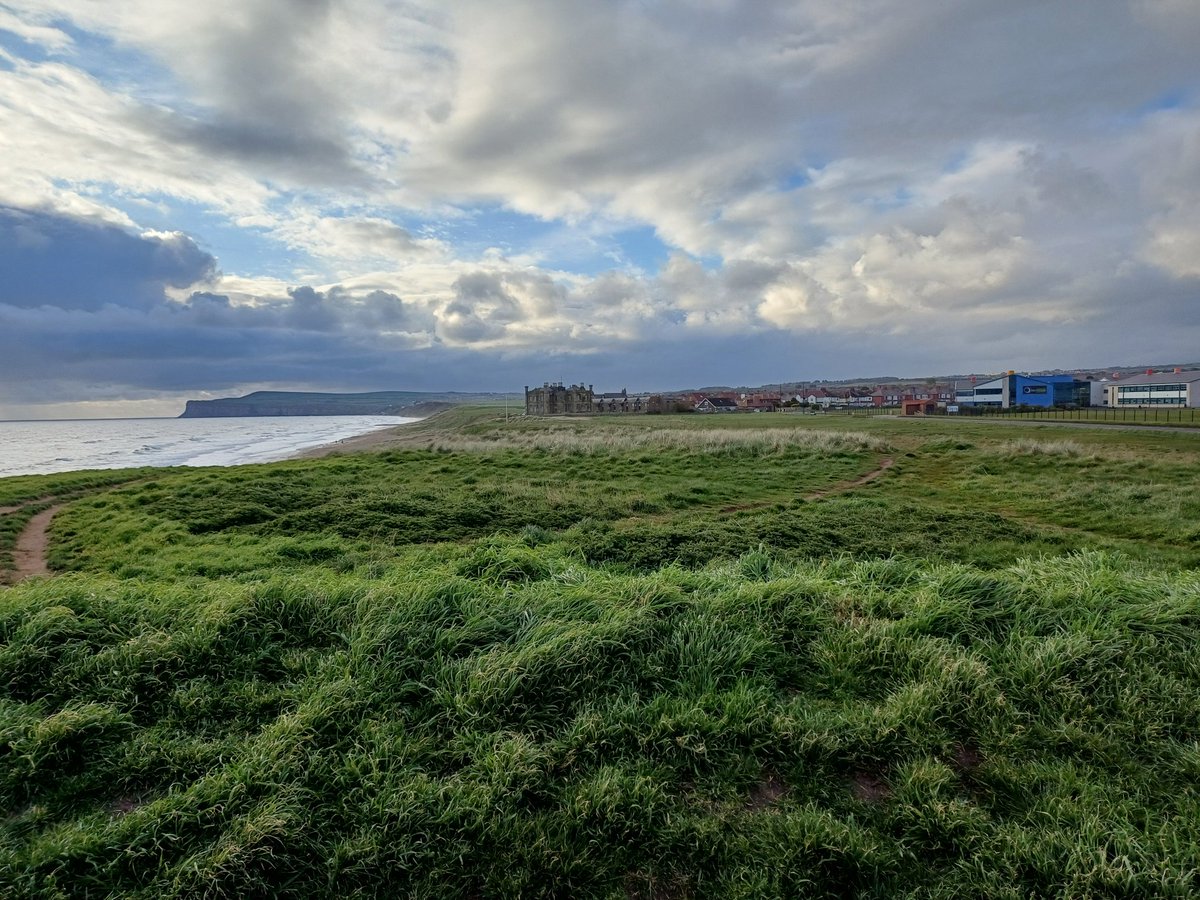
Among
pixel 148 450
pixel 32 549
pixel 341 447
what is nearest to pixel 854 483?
pixel 32 549

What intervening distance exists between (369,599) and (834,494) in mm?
15819

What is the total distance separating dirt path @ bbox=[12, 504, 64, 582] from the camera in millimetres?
10274

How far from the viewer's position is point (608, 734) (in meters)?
3.52

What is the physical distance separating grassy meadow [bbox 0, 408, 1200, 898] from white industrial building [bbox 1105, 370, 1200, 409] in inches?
3694

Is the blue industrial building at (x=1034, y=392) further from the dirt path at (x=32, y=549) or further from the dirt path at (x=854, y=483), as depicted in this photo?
the dirt path at (x=32, y=549)

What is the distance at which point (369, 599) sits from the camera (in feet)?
15.7

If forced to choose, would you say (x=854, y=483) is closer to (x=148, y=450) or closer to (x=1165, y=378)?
(x=148, y=450)

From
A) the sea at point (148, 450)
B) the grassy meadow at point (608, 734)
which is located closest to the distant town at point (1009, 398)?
the sea at point (148, 450)

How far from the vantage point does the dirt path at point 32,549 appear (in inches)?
404

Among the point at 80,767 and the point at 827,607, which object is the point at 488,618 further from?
the point at 827,607

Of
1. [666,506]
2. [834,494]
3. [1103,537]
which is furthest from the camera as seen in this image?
[834,494]

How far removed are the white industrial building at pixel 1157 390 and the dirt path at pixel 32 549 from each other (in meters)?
100

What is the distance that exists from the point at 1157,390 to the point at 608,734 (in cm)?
10429

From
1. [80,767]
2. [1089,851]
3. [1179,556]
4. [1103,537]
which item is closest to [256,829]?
[80,767]
